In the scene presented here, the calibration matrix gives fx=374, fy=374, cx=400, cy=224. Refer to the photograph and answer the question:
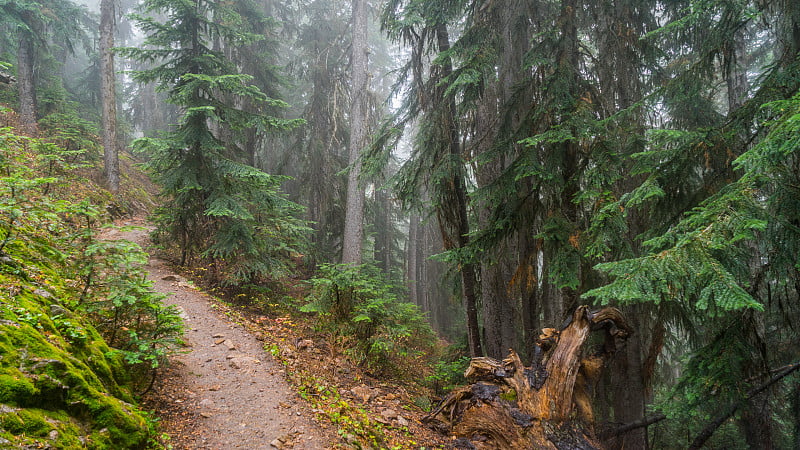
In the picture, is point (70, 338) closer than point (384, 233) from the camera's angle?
Yes

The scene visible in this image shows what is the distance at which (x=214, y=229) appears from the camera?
9.26m

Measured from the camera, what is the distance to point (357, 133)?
12742mm

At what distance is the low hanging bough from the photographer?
5254mm

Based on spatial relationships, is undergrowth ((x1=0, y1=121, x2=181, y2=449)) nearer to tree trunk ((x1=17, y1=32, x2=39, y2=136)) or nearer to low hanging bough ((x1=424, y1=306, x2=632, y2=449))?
low hanging bough ((x1=424, y1=306, x2=632, y2=449))

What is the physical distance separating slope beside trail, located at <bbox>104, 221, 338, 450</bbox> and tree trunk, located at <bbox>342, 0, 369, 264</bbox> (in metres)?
5.63

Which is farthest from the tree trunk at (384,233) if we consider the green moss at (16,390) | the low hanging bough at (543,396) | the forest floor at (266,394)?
the green moss at (16,390)

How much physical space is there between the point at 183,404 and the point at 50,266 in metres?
2.30

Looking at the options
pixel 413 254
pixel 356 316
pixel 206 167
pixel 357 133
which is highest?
pixel 357 133

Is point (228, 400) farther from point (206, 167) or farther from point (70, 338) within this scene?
point (206, 167)

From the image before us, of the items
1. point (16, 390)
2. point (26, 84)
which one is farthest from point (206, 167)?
point (26, 84)

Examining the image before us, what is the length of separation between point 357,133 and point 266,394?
30.6 feet

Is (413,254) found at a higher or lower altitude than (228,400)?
higher

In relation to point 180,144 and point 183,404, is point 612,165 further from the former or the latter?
point 180,144

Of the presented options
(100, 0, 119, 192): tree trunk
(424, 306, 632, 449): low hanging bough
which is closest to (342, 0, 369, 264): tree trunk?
(424, 306, 632, 449): low hanging bough
